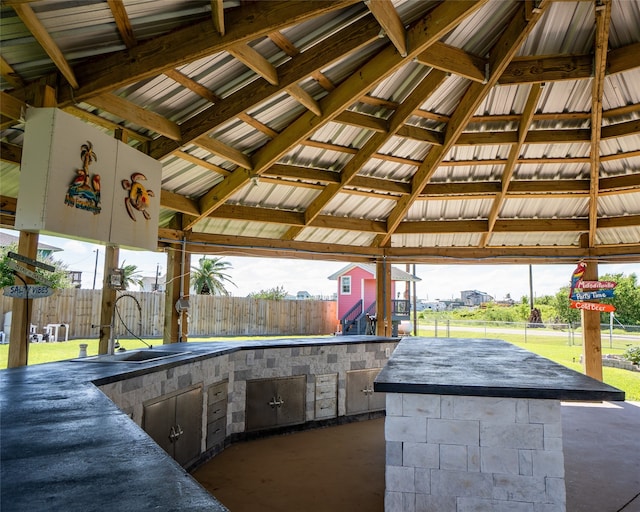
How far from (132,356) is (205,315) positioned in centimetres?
1157

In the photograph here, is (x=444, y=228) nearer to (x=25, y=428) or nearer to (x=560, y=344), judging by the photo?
(x=25, y=428)

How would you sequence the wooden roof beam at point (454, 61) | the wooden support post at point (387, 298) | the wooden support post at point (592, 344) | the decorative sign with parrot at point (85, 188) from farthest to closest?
the wooden support post at point (387, 298) → the wooden support post at point (592, 344) → the wooden roof beam at point (454, 61) → the decorative sign with parrot at point (85, 188)

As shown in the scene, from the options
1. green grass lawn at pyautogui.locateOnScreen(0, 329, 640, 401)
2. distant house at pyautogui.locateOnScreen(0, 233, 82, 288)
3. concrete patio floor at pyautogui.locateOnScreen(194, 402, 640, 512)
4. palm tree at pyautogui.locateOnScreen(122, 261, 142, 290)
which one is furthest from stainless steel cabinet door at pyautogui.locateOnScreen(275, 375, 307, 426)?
palm tree at pyautogui.locateOnScreen(122, 261, 142, 290)

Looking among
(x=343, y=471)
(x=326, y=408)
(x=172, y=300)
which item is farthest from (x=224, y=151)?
(x=343, y=471)

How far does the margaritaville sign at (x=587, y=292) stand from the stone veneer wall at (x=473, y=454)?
6.72 m

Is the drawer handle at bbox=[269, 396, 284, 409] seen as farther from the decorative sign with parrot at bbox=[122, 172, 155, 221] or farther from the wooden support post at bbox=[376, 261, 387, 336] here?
the wooden support post at bbox=[376, 261, 387, 336]

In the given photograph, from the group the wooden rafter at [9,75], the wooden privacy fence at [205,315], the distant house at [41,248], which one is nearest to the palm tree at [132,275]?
the distant house at [41,248]

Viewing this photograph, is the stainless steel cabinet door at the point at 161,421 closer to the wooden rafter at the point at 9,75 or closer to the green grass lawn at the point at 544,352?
the wooden rafter at the point at 9,75

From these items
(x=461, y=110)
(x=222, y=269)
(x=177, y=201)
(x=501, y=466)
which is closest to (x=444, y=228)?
(x=461, y=110)

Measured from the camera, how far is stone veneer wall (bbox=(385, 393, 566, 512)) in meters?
3.09

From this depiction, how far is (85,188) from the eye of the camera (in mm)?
4137

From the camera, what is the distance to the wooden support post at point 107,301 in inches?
190

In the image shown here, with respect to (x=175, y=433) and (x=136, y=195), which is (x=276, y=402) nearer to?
(x=175, y=433)

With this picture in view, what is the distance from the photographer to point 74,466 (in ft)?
4.80
